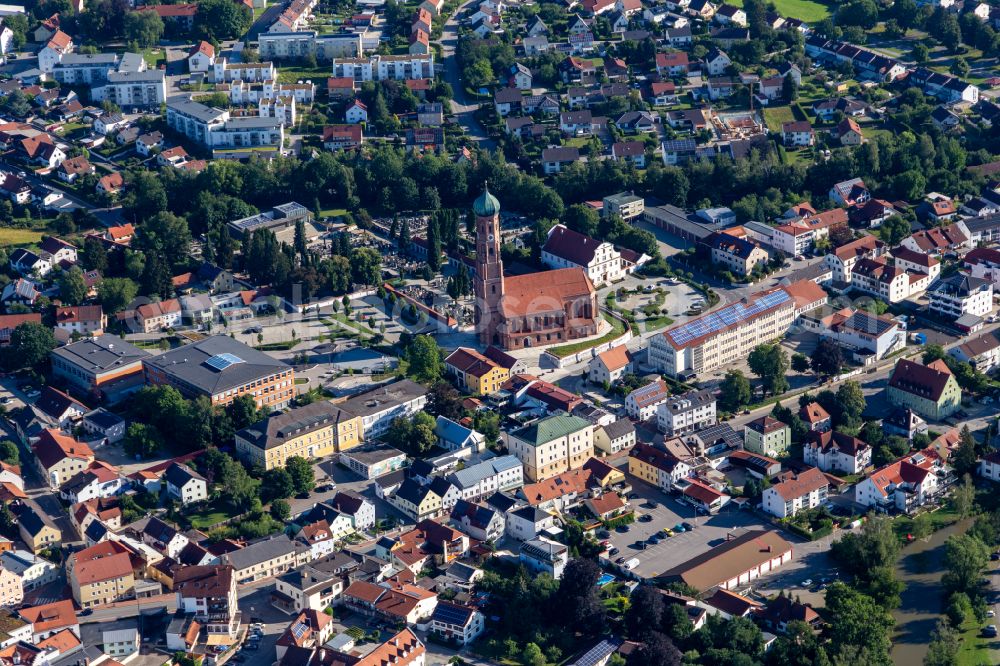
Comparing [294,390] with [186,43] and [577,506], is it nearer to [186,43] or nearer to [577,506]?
[577,506]

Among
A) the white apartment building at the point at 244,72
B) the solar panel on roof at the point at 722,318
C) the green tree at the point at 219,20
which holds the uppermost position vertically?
the green tree at the point at 219,20

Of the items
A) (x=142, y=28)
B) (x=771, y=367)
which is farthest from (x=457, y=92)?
(x=771, y=367)

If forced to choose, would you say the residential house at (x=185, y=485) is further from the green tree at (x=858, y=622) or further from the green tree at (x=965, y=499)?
the green tree at (x=965, y=499)

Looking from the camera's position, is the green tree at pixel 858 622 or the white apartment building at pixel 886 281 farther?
the white apartment building at pixel 886 281

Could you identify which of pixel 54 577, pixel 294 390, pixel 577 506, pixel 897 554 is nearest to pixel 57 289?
pixel 294 390

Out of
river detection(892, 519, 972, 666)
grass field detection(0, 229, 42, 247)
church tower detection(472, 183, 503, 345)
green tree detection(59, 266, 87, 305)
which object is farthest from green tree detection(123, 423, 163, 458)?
river detection(892, 519, 972, 666)

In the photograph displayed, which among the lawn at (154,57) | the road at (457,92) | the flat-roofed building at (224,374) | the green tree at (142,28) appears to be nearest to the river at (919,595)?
the flat-roofed building at (224,374)
